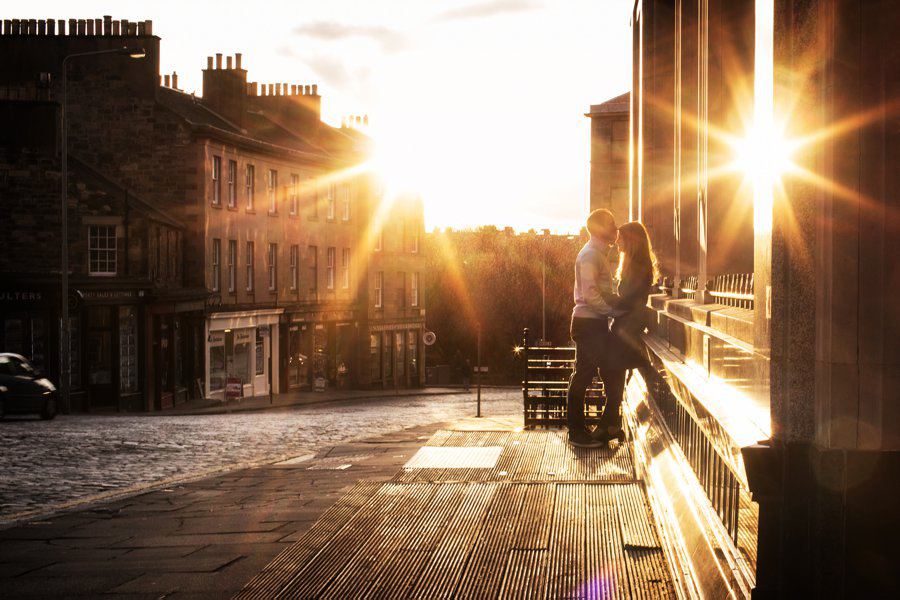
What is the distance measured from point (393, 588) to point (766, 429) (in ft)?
8.84

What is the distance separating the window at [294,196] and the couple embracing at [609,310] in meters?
41.0

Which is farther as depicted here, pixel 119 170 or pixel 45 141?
pixel 119 170

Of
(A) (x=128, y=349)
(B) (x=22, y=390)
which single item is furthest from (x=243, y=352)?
(B) (x=22, y=390)

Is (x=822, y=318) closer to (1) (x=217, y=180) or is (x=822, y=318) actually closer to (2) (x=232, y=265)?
(1) (x=217, y=180)

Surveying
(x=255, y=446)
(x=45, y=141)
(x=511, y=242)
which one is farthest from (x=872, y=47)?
(x=511, y=242)

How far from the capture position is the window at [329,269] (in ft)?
176

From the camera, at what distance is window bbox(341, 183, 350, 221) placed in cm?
5544

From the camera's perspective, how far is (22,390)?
26.4 metres

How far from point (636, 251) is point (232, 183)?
3795 cm

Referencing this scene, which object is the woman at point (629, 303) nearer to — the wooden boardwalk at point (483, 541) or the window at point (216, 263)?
the wooden boardwalk at point (483, 541)

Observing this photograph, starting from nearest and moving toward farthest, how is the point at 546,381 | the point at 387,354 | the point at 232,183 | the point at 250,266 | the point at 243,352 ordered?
the point at 546,381 → the point at 232,183 → the point at 243,352 → the point at 250,266 → the point at 387,354

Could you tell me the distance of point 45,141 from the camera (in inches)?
1497

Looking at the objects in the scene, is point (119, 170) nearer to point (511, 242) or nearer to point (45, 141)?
point (45, 141)

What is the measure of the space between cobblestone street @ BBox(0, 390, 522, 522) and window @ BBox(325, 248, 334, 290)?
26.5 m
